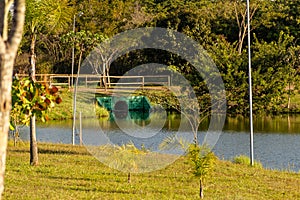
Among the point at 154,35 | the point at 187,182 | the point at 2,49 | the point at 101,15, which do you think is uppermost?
the point at 101,15

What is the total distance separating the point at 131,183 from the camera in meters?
10.1

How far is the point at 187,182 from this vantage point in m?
10.4

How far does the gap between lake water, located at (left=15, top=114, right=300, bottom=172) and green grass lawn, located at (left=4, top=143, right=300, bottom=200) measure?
305cm

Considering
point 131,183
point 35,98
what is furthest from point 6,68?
point 131,183

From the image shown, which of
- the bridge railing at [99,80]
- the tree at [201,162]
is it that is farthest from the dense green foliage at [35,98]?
the bridge railing at [99,80]

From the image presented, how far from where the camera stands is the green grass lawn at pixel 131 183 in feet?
29.7

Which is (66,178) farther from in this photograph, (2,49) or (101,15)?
(101,15)

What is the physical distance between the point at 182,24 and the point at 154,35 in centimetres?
450

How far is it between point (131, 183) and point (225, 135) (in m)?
11.3

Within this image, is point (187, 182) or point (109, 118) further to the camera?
point (109, 118)

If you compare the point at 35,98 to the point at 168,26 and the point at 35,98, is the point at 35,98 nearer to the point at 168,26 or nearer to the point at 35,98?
the point at 35,98

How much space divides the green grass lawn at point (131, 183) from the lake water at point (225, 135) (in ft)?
9.99

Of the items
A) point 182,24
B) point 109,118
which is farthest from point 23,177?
point 182,24

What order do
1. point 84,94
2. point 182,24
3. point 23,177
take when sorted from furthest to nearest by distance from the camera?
1. point 182,24
2. point 84,94
3. point 23,177
